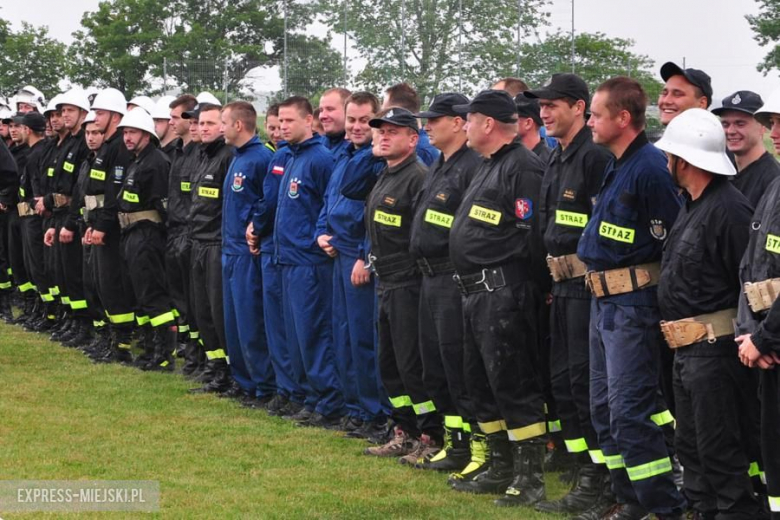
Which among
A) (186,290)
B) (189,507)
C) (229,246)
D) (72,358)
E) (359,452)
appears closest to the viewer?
(189,507)

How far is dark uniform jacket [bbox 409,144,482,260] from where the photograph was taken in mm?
8312

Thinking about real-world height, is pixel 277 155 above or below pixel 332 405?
above

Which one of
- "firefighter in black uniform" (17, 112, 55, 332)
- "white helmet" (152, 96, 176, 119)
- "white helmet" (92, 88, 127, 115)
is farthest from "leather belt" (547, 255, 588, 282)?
"firefighter in black uniform" (17, 112, 55, 332)

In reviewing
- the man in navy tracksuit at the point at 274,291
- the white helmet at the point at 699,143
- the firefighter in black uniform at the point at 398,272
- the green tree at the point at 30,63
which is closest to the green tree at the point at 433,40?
the man in navy tracksuit at the point at 274,291

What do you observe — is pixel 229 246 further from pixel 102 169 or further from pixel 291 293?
pixel 102 169

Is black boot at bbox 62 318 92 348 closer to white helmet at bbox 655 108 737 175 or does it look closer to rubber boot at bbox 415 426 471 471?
rubber boot at bbox 415 426 471 471

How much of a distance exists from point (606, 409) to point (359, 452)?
2.87 metres

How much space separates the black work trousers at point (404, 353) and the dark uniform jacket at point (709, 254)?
110 inches

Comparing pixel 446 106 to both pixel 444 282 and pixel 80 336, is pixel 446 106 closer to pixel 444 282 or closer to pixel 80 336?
pixel 444 282

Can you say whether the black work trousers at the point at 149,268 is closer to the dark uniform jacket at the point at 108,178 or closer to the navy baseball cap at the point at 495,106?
the dark uniform jacket at the point at 108,178

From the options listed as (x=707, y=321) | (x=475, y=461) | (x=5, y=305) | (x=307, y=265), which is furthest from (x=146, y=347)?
(x=707, y=321)

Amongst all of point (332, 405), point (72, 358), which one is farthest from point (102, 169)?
point (332, 405)

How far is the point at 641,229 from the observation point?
6746mm

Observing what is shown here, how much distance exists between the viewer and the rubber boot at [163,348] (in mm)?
13445
